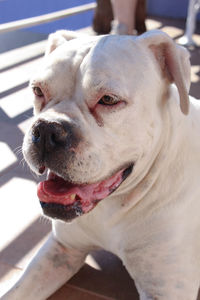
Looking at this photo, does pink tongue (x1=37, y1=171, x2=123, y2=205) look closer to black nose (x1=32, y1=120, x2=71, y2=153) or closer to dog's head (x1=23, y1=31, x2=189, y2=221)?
dog's head (x1=23, y1=31, x2=189, y2=221)

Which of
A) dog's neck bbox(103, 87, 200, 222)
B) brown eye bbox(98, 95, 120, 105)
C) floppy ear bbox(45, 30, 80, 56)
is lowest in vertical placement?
dog's neck bbox(103, 87, 200, 222)

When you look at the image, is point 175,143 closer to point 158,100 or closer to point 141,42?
point 158,100

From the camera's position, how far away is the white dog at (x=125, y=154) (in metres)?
1.57

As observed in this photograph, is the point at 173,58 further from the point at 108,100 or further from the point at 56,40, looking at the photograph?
the point at 56,40

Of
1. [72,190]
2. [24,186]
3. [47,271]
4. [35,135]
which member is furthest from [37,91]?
[24,186]

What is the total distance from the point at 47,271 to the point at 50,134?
2.69 ft

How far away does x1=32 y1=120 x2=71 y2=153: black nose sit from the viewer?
1515mm

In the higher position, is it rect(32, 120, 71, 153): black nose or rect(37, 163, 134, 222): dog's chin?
rect(32, 120, 71, 153): black nose

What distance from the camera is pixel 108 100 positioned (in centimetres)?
159

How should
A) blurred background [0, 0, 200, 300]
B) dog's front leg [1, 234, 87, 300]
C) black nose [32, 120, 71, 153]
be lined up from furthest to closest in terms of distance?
1. blurred background [0, 0, 200, 300]
2. dog's front leg [1, 234, 87, 300]
3. black nose [32, 120, 71, 153]

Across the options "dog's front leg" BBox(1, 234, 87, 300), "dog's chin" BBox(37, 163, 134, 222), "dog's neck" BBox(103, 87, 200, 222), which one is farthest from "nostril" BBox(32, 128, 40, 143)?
"dog's front leg" BBox(1, 234, 87, 300)

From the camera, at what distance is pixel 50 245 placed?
83.8 inches

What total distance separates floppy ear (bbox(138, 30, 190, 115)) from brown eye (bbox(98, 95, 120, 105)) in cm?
28

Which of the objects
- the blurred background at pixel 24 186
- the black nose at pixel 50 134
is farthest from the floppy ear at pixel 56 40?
the blurred background at pixel 24 186
